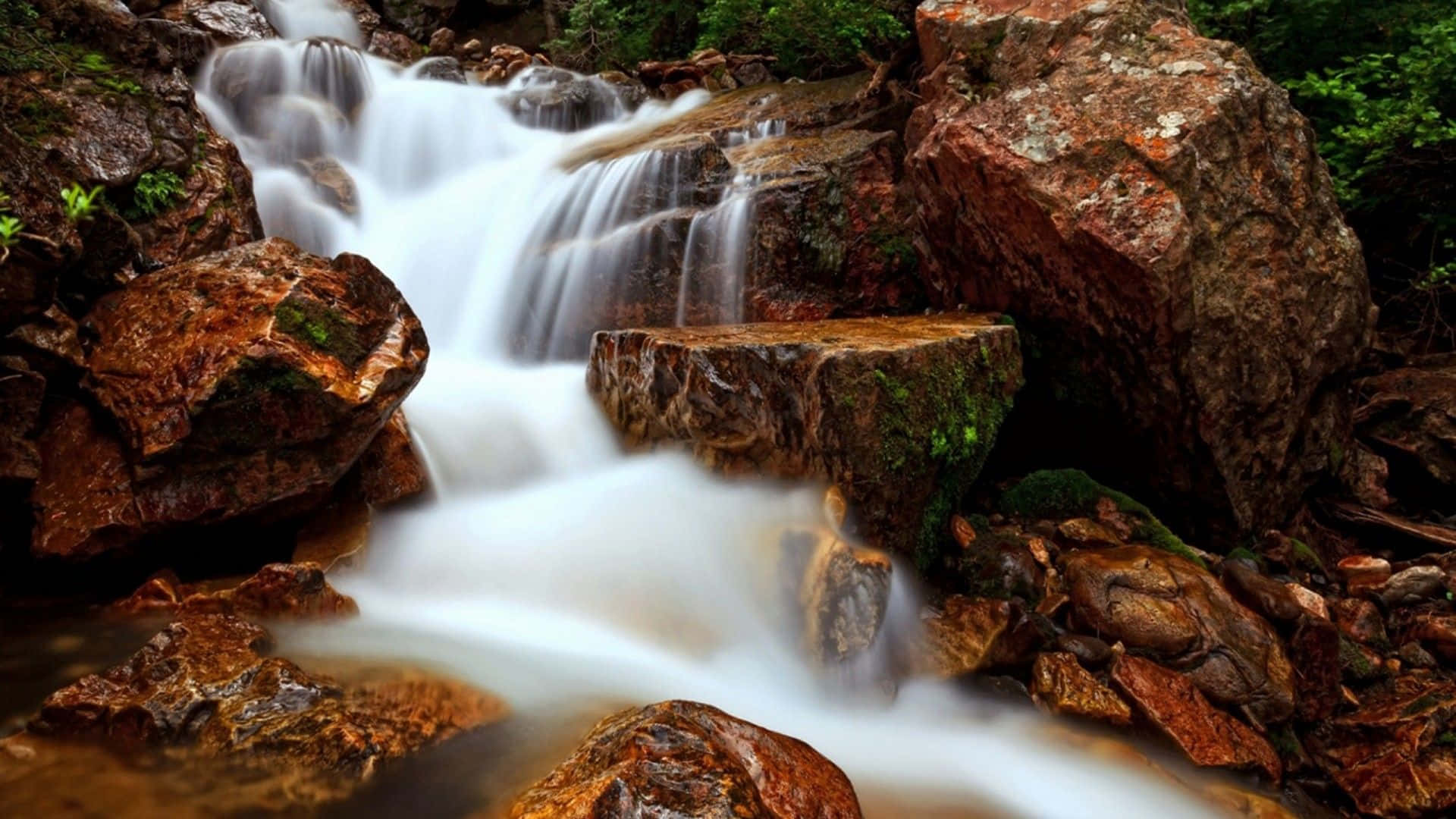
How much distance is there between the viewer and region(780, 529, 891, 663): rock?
3.49 m

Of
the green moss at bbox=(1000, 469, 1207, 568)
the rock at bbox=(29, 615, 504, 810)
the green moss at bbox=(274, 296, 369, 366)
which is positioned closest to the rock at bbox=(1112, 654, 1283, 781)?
the green moss at bbox=(1000, 469, 1207, 568)

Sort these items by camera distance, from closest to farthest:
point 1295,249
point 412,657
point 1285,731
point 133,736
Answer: point 133,736, point 412,657, point 1285,731, point 1295,249

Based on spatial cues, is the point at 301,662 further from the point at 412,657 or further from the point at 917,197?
the point at 917,197

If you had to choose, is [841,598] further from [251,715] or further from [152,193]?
[152,193]

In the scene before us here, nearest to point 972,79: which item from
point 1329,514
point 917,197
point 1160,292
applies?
point 917,197

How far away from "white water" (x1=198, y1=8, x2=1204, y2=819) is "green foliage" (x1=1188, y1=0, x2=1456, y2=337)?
15.6 feet

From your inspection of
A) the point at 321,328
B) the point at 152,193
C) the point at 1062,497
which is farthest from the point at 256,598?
the point at 1062,497

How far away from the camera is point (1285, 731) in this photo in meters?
3.59

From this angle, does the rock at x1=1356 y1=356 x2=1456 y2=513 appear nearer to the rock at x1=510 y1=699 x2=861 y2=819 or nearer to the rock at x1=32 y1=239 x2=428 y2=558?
the rock at x1=510 y1=699 x2=861 y2=819

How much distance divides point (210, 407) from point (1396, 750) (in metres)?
5.67

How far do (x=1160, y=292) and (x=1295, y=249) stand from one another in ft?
3.84

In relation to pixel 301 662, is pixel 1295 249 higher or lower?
higher

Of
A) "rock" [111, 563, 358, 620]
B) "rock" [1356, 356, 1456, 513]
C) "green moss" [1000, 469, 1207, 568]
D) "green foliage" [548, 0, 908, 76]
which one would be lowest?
"rock" [111, 563, 358, 620]

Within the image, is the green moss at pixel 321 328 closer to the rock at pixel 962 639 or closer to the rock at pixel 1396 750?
the rock at pixel 962 639
